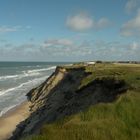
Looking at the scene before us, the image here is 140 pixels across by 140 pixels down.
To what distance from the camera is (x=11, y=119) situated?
4778 centimetres

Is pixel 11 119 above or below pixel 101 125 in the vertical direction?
below

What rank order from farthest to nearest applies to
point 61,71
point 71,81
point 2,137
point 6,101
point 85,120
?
point 61,71, point 6,101, point 71,81, point 2,137, point 85,120

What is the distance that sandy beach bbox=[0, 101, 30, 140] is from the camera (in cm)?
4166

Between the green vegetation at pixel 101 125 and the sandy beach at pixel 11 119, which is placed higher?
the green vegetation at pixel 101 125

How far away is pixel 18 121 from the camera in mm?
47188

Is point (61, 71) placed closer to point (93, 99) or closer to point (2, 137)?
point (2, 137)

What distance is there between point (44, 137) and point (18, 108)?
40.6 metres

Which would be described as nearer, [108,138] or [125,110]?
[108,138]

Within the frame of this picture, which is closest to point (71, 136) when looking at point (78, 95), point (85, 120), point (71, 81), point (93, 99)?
point (85, 120)

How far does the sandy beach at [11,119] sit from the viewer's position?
41656 mm

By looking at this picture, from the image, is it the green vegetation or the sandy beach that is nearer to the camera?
the green vegetation

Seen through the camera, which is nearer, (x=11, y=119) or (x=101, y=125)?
(x=101, y=125)

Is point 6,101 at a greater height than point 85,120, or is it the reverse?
point 85,120

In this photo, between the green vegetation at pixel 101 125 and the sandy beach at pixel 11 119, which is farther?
the sandy beach at pixel 11 119
